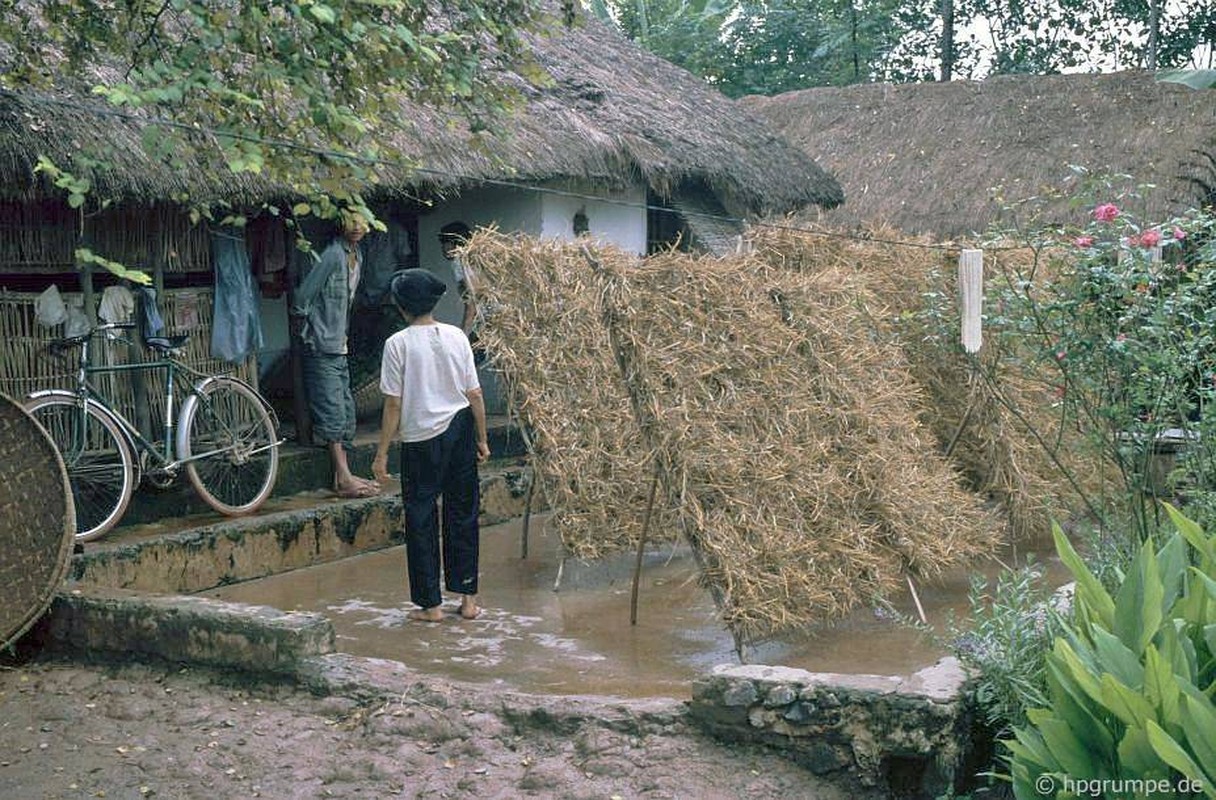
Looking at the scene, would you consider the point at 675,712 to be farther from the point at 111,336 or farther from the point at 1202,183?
the point at 1202,183

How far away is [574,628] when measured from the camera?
6.37 m

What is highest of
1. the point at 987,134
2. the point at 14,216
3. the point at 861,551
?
the point at 987,134

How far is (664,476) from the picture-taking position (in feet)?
19.1

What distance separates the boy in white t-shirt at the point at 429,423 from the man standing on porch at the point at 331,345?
206cm

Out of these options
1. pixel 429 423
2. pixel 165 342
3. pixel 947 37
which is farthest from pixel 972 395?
pixel 947 37

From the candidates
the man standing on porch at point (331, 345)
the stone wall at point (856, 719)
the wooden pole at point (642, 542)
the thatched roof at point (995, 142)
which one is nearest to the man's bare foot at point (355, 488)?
the man standing on porch at point (331, 345)

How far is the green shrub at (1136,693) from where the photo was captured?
2805 mm

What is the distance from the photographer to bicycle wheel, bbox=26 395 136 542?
22.8 feet

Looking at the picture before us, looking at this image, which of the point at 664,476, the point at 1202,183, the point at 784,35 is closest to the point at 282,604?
the point at 664,476

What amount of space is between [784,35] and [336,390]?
633 inches

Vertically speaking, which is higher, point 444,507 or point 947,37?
point 947,37

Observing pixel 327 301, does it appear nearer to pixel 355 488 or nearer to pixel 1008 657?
pixel 355 488

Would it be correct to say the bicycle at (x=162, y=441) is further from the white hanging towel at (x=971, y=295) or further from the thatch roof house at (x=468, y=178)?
the white hanging towel at (x=971, y=295)

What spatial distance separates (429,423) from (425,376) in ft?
0.70
